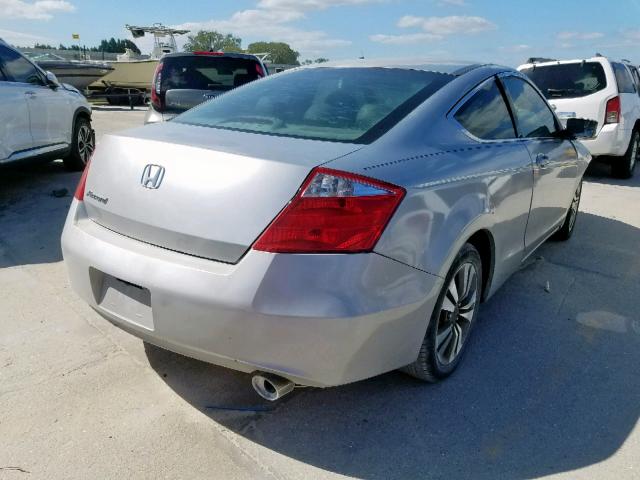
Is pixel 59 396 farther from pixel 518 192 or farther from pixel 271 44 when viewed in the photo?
pixel 271 44

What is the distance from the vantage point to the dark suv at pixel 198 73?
7.20 m

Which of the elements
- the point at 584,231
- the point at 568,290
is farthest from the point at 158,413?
the point at 584,231

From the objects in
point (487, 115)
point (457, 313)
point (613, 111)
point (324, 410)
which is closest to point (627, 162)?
point (613, 111)

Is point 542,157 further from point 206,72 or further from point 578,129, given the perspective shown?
point 206,72

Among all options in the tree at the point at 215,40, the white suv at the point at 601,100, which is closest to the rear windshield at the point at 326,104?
the white suv at the point at 601,100

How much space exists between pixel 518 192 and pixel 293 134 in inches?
54.5

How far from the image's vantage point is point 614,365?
292 cm

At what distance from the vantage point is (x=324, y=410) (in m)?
2.48

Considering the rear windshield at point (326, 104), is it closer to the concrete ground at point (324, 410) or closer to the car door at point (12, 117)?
the concrete ground at point (324, 410)

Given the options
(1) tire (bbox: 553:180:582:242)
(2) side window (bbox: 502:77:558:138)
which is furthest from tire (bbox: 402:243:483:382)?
(1) tire (bbox: 553:180:582:242)

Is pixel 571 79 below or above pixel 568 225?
above

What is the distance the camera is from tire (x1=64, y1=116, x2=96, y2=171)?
7.23m

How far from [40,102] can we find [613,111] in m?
7.30

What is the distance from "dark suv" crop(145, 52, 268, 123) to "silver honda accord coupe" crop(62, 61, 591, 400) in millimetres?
4744
